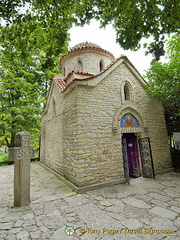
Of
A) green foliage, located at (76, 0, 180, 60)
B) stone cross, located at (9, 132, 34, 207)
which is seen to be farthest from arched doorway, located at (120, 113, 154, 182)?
stone cross, located at (9, 132, 34, 207)

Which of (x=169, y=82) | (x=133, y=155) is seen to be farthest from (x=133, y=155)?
(x=169, y=82)

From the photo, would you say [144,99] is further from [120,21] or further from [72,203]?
[72,203]

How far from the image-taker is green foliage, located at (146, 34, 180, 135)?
6.22 m

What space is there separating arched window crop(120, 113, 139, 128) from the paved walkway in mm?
2782

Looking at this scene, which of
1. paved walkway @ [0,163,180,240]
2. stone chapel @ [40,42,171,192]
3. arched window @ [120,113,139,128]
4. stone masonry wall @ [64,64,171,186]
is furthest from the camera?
arched window @ [120,113,139,128]

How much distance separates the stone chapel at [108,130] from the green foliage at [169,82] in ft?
1.63

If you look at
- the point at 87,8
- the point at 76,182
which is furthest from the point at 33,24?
the point at 76,182

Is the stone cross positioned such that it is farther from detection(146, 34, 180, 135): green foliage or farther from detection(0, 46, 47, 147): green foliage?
detection(146, 34, 180, 135): green foliage

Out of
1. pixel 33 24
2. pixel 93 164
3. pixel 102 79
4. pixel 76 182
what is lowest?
pixel 76 182

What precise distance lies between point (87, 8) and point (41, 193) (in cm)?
659

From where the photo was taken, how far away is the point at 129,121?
6.59 meters

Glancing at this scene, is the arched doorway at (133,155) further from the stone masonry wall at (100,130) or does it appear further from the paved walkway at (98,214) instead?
the paved walkway at (98,214)

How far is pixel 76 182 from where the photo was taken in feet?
16.3

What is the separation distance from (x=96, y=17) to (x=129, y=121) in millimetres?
4546
